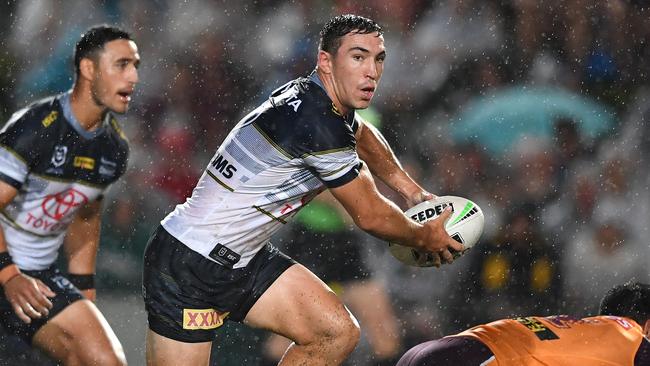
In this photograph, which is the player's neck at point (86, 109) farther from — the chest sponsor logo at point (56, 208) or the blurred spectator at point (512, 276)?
the blurred spectator at point (512, 276)

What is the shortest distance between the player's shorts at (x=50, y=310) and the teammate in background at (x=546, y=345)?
1817 mm

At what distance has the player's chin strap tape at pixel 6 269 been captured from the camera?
4.68 meters

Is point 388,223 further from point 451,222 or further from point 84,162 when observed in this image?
point 84,162


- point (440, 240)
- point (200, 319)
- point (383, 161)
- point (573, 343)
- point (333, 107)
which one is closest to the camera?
point (573, 343)

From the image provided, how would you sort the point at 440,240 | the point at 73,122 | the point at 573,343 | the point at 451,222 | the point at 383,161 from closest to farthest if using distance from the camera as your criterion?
the point at 573,343 < the point at 440,240 < the point at 451,222 < the point at 383,161 < the point at 73,122

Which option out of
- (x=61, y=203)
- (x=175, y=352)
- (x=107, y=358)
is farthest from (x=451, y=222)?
(x=61, y=203)

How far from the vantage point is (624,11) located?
24.2ft

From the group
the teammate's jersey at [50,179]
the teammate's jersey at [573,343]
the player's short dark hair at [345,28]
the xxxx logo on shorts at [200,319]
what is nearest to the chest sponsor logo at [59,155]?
the teammate's jersey at [50,179]

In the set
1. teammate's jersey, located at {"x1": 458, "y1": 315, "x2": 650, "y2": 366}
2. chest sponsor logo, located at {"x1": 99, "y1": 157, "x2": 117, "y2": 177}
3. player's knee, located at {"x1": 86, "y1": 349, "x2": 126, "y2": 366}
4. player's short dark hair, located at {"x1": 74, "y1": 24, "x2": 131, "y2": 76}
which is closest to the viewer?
teammate's jersey, located at {"x1": 458, "y1": 315, "x2": 650, "y2": 366}

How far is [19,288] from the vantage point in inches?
185

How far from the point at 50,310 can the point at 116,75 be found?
5.13 feet

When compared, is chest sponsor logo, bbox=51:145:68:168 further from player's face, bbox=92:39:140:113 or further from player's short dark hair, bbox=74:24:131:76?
player's short dark hair, bbox=74:24:131:76

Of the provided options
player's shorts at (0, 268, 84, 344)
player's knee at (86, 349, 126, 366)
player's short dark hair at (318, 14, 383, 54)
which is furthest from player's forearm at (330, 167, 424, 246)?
player's shorts at (0, 268, 84, 344)

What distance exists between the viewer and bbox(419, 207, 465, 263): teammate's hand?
3.78 meters
